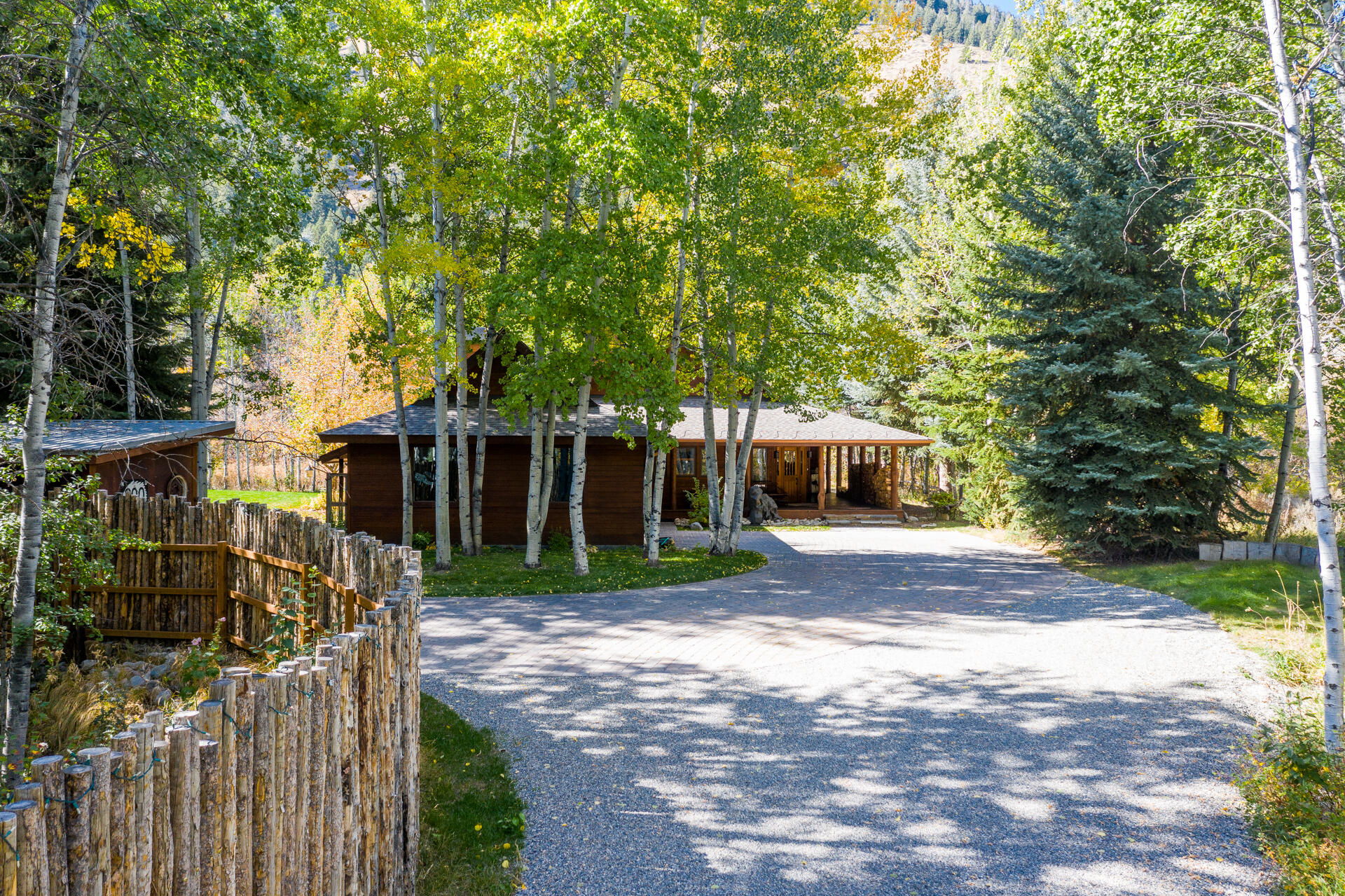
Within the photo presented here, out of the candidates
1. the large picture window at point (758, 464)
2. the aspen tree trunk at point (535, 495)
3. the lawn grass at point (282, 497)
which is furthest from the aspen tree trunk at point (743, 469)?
the lawn grass at point (282, 497)

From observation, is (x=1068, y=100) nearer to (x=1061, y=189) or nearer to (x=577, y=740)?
(x=1061, y=189)

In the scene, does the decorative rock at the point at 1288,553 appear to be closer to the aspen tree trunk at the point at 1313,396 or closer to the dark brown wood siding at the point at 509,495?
the aspen tree trunk at the point at 1313,396

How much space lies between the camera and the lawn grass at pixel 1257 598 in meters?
8.65

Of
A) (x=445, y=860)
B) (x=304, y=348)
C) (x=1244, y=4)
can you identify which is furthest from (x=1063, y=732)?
(x=304, y=348)

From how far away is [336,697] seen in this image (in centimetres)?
348

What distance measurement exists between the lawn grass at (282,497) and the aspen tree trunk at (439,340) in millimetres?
11029

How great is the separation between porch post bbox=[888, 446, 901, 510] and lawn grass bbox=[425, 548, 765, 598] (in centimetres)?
1059

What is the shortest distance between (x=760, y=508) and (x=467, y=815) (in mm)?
20361

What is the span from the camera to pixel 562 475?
19.9 metres

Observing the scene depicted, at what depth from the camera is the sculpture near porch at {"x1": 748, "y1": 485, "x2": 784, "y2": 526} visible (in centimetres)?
2498

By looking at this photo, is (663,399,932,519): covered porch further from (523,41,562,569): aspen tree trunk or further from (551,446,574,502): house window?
(523,41,562,569): aspen tree trunk

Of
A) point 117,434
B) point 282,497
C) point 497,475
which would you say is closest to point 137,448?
point 117,434

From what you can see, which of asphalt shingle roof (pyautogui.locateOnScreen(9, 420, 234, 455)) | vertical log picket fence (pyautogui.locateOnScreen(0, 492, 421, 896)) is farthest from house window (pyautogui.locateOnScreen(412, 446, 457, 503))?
vertical log picket fence (pyautogui.locateOnScreen(0, 492, 421, 896))

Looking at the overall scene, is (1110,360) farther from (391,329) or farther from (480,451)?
(391,329)
